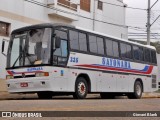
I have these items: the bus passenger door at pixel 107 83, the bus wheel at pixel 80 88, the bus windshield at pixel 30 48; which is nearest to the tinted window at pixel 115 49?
the bus passenger door at pixel 107 83

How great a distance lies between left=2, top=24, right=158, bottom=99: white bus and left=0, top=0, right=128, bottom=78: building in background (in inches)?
265

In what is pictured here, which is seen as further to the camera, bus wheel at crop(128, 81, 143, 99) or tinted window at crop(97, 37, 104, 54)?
bus wheel at crop(128, 81, 143, 99)

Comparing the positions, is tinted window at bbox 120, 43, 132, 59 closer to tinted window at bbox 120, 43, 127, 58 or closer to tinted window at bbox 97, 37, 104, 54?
tinted window at bbox 120, 43, 127, 58

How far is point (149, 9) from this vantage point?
35375mm

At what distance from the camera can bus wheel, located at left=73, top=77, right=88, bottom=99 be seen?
18.0 metres

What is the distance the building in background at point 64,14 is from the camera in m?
25.1

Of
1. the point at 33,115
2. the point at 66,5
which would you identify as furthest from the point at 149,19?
the point at 33,115

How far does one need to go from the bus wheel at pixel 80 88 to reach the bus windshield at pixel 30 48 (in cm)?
208

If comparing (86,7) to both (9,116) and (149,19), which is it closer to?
(149,19)

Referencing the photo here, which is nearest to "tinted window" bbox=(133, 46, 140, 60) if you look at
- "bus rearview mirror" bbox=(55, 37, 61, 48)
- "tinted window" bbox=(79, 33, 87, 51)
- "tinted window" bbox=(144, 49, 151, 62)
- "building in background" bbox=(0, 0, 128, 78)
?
"tinted window" bbox=(144, 49, 151, 62)

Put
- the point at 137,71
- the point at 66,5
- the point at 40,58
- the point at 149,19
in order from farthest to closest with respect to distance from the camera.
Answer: the point at 149,19, the point at 66,5, the point at 137,71, the point at 40,58

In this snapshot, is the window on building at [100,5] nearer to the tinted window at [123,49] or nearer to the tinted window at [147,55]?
the tinted window at [147,55]

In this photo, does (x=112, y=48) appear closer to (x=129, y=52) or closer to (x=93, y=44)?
(x=93, y=44)

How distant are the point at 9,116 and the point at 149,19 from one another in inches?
1095
